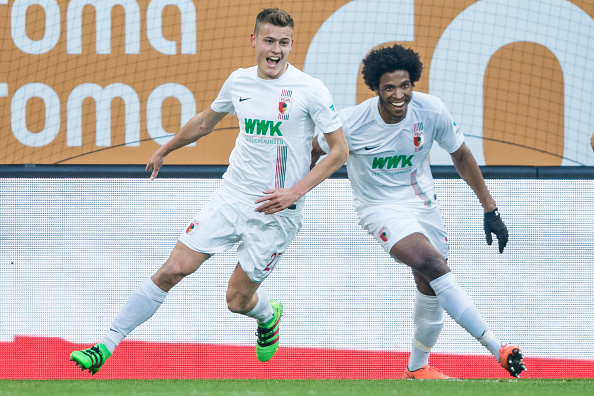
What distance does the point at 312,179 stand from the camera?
402 cm

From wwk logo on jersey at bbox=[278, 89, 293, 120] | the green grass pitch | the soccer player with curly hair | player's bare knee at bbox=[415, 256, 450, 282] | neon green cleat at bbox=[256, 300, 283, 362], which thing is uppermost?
wwk logo on jersey at bbox=[278, 89, 293, 120]

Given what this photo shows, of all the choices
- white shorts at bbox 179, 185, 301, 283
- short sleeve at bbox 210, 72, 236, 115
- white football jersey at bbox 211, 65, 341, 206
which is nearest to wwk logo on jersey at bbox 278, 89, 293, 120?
white football jersey at bbox 211, 65, 341, 206

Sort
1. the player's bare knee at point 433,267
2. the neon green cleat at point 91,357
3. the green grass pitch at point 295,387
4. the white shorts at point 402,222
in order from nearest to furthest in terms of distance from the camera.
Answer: the green grass pitch at point 295,387, the neon green cleat at point 91,357, the player's bare knee at point 433,267, the white shorts at point 402,222

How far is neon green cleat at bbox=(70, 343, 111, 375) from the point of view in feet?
12.5

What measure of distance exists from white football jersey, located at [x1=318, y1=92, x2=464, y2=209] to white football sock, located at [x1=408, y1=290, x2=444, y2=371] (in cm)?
54

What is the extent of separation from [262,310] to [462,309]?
114cm

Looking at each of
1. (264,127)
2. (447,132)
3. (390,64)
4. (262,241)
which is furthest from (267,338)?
(390,64)

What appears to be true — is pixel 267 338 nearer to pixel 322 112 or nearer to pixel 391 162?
pixel 391 162

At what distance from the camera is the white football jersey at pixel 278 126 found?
13.6 feet

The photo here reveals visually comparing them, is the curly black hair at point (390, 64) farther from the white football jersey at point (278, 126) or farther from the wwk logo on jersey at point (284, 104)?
the wwk logo on jersey at point (284, 104)

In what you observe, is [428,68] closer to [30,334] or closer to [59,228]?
[59,228]

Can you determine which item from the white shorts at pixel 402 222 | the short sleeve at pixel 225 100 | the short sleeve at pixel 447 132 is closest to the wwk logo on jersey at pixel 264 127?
the short sleeve at pixel 225 100

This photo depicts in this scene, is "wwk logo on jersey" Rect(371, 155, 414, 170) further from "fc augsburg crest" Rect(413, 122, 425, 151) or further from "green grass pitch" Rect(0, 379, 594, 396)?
"green grass pitch" Rect(0, 379, 594, 396)

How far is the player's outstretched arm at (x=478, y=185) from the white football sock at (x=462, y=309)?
58 cm
